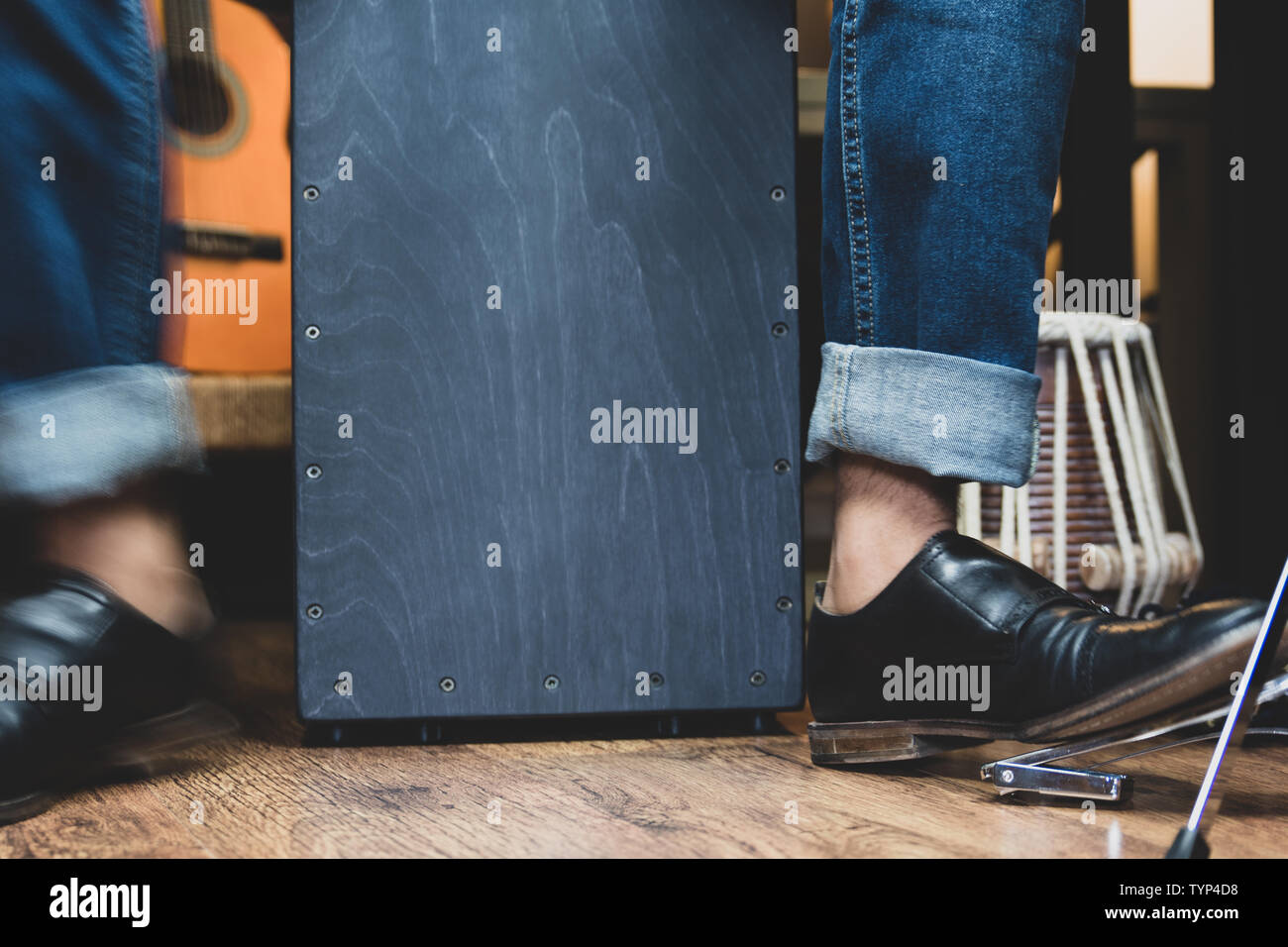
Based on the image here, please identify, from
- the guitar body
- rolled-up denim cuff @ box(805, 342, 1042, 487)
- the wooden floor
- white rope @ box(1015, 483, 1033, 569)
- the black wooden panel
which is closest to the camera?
the wooden floor

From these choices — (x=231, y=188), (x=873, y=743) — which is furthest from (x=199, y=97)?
(x=873, y=743)

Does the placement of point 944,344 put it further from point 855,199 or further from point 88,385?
point 88,385

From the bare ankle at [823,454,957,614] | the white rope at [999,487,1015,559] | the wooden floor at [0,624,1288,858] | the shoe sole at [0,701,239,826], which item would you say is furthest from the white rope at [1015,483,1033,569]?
the shoe sole at [0,701,239,826]

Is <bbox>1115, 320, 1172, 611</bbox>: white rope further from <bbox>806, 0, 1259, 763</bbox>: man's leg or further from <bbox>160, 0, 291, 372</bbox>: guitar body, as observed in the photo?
<bbox>160, 0, 291, 372</bbox>: guitar body

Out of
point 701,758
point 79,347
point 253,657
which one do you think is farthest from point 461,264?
point 253,657

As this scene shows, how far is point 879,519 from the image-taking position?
644 mm

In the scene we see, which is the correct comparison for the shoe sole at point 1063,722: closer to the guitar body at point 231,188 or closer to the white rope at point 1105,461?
the white rope at point 1105,461

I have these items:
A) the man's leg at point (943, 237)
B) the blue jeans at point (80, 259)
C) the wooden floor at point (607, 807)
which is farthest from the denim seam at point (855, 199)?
the blue jeans at point (80, 259)

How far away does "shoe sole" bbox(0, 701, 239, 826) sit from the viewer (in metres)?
0.57

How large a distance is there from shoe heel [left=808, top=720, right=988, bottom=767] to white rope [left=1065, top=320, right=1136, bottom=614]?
1.69ft

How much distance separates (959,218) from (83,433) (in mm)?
554

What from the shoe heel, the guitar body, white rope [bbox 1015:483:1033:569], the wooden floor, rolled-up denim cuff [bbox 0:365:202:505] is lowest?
the wooden floor

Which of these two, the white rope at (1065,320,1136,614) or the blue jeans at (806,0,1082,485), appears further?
the white rope at (1065,320,1136,614)

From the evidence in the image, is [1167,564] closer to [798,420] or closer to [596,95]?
[798,420]
